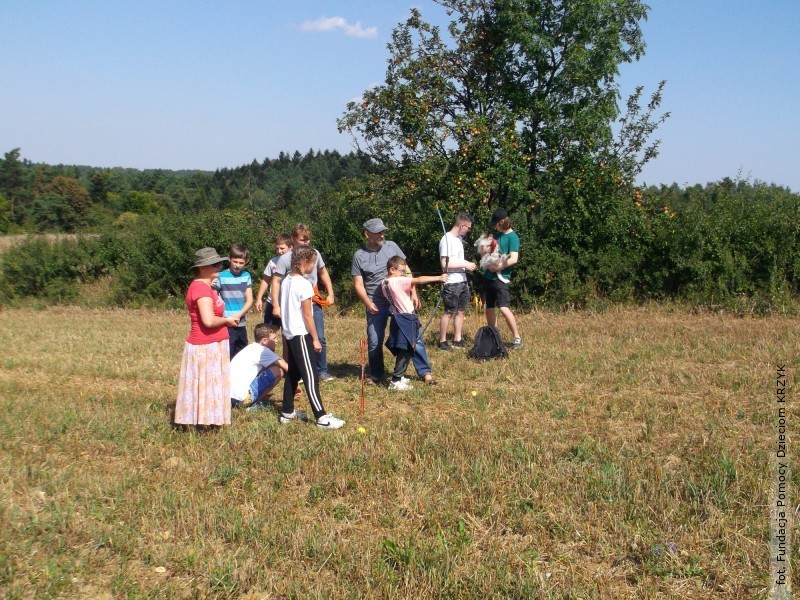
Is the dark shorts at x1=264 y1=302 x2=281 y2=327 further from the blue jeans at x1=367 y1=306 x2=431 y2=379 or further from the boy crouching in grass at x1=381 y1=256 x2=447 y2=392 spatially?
the boy crouching in grass at x1=381 y1=256 x2=447 y2=392

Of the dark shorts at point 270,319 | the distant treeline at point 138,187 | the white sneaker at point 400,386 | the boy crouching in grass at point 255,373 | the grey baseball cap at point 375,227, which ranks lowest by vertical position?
the white sneaker at point 400,386

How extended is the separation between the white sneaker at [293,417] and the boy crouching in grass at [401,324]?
1.25m

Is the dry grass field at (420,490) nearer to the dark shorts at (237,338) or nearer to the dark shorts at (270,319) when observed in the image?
the dark shorts at (237,338)

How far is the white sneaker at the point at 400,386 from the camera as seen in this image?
291 inches

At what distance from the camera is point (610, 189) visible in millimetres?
13477

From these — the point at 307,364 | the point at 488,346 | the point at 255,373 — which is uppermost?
the point at 307,364

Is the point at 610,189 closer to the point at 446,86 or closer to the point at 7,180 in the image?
the point at 446,86

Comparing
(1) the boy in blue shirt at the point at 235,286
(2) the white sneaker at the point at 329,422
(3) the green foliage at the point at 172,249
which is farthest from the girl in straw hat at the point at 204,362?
(3) the green foliage at the point at 172,249

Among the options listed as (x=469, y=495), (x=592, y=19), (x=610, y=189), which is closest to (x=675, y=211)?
(x=610, y=189)

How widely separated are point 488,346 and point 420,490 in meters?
4.13

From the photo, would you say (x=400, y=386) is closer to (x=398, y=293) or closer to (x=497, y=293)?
(x=398, y=293)

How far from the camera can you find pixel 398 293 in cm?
749

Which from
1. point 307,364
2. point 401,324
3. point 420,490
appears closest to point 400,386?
point 401,324

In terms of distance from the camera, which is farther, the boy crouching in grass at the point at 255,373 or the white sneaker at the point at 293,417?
the boy crouching in grass at the point at 255,373
